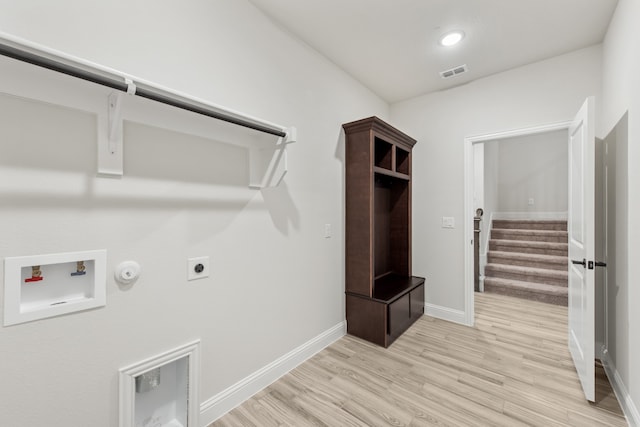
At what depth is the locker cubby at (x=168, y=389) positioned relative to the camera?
4.69ft

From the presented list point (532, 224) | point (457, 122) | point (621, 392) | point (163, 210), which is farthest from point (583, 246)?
point (532, 224)

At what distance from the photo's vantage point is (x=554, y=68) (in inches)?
101

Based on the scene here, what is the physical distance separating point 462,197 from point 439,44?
1.51 m

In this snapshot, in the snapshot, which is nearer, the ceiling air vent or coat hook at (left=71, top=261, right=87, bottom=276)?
coat hook at (left=71, top=261, right=87, bottom=276)

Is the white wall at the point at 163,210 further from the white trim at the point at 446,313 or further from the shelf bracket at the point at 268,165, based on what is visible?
the white trim at the point at 446,313

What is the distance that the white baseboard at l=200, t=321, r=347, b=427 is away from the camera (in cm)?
165

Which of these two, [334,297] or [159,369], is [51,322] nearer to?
[159,369]

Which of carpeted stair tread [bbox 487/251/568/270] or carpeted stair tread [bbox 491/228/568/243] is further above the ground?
carpeted stair tread [bbox 491/228/568/243]

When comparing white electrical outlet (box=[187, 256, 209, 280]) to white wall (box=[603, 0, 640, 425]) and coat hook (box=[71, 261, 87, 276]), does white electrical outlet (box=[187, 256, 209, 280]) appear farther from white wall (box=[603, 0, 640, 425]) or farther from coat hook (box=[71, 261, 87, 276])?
white wall (box=[603, 0, 640, 425])

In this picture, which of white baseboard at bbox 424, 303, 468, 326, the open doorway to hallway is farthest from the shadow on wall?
the open doorway to hallway

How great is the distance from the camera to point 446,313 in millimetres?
3133

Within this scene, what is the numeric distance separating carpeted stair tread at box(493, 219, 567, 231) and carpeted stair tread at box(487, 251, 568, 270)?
3.28 ft

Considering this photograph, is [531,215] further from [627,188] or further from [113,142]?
[113,142]

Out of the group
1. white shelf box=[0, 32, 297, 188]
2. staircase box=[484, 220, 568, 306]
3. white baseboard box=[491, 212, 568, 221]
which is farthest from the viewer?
white baseboard box=[491, 212, 568, 221]
